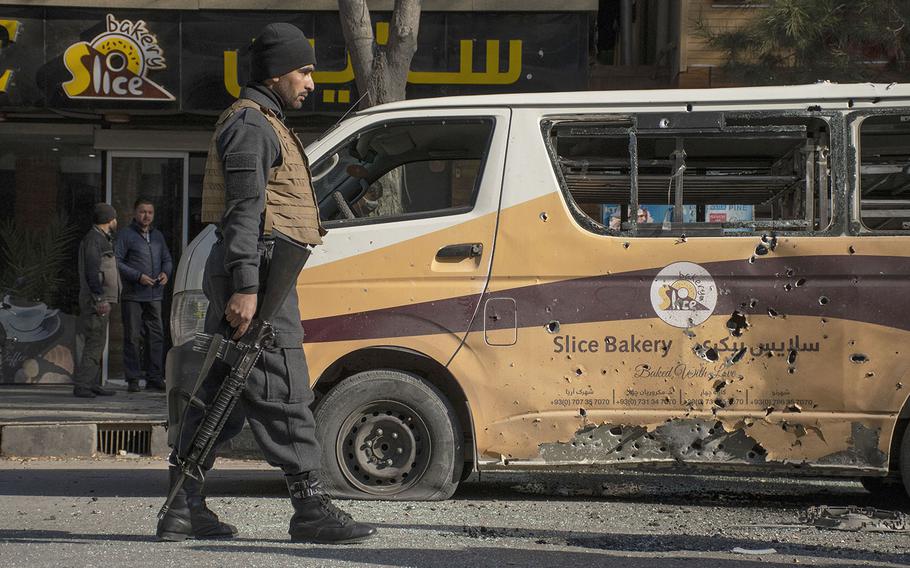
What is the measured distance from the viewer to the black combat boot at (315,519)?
15.2ft

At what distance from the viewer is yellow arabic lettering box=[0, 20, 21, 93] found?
11758 millimetres

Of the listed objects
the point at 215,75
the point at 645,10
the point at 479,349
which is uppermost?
the point at 645,10

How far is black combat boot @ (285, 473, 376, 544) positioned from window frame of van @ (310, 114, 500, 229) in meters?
1.71

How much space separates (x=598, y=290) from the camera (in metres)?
5.90

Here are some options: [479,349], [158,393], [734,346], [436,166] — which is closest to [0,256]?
[158,393]

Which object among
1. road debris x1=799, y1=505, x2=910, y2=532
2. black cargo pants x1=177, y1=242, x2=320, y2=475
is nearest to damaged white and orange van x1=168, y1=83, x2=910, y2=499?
road debris x1=799, y1=505, x2=910, y2=532

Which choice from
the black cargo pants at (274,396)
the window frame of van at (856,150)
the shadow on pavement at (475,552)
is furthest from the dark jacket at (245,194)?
the window frame of van at (856,150)

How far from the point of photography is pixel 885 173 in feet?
20.1

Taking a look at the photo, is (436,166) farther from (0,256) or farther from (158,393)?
(0,256)

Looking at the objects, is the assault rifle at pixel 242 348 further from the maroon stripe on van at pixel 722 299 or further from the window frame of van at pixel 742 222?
the window frame of van at pixel 742 222

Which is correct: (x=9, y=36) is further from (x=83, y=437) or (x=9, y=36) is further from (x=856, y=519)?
(x=856, y=519)

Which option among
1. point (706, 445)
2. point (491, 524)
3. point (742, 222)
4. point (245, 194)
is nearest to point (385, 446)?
point (491, 524)

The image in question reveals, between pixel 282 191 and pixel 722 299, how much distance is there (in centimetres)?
230

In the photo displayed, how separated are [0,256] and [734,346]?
31.0 ft
